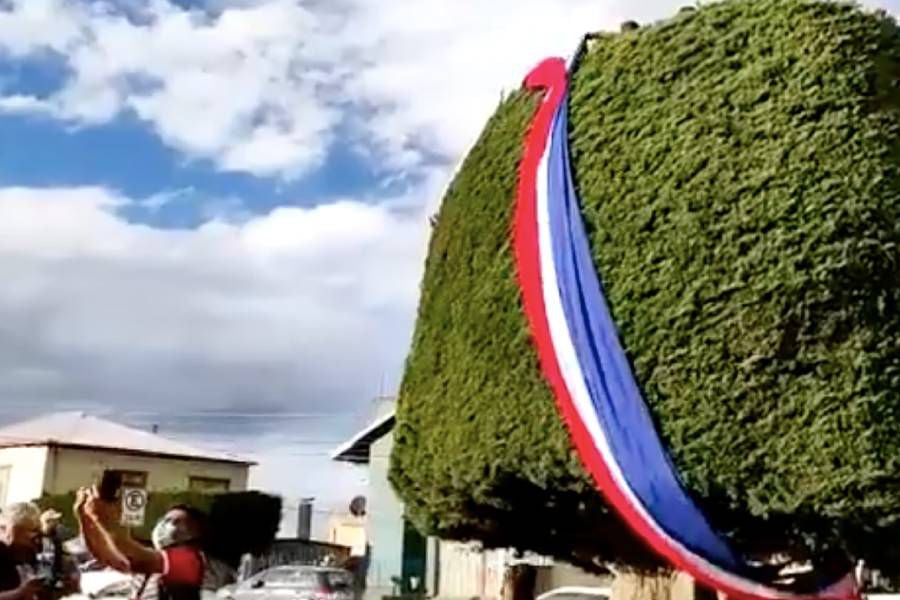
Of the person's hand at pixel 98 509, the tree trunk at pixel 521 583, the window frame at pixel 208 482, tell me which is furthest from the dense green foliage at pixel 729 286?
the window frame at pixel 208 482

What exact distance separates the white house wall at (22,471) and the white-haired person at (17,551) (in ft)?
130

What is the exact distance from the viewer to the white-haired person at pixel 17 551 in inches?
276

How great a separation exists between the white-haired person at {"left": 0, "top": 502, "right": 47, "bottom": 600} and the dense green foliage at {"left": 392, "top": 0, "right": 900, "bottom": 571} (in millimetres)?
2085

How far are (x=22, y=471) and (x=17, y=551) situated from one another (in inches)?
1629

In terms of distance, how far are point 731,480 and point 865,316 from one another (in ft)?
2.40

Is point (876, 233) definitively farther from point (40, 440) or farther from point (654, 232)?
point (40, 440)

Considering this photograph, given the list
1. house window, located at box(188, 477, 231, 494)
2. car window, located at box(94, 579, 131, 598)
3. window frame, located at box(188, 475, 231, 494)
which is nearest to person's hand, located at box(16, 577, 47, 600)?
car window, located at box(94, 579, 131, 598)

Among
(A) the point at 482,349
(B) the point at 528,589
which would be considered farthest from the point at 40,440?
(A) the point at 482,349

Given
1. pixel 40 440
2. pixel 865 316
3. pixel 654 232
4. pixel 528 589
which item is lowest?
pixel 528 589

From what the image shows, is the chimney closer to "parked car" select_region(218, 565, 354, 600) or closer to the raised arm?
"parked car" select_region(218, 565, 354, 600)

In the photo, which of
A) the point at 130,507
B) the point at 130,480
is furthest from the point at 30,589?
the point at 130,480

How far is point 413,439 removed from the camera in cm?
641

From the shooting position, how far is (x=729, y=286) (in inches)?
208

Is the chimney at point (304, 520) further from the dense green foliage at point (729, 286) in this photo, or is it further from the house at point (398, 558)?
the dense green foliage at point (729, 286)
